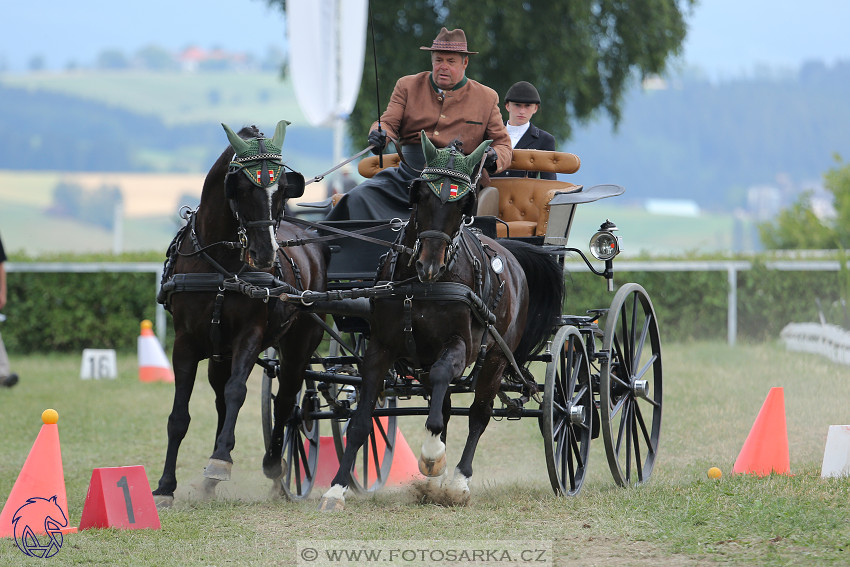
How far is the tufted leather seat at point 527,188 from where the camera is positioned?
7113mm

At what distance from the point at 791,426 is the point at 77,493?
5.68m

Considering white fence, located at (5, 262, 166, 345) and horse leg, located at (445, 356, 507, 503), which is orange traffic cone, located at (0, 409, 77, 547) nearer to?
horse leg, located at (445, 356, 507, 503)

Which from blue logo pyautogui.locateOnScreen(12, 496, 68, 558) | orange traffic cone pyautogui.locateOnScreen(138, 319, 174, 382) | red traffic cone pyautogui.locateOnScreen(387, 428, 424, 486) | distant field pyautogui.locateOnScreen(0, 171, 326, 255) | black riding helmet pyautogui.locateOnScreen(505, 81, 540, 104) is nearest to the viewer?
blue logo pyautogui.locateOnScreen(12, 496, 68, 558)

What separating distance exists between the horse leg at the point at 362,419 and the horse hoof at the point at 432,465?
330 mm

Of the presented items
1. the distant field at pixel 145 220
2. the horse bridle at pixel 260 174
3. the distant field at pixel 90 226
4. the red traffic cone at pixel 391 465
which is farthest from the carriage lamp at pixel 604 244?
the distant field at pixel 145 220

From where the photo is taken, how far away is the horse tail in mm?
6695

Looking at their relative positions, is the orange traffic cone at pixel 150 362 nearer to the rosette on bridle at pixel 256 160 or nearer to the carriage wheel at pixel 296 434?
the carriage wheel at pixel 296 434

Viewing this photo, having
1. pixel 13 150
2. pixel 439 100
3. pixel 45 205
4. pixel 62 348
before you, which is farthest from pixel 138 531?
pixel 13 150

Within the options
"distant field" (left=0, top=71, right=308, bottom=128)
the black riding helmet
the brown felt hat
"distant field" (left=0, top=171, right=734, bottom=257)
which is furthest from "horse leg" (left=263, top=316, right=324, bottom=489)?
"distant field" (left=0, top=71, right=308, bottom=128)

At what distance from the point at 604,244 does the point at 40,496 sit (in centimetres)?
351

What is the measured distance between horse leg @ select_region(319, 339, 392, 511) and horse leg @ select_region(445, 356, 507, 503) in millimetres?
583

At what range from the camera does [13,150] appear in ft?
411

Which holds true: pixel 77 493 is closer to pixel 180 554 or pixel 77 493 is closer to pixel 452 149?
pixel 180 554

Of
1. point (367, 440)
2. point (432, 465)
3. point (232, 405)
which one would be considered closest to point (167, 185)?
point (367, 440)
